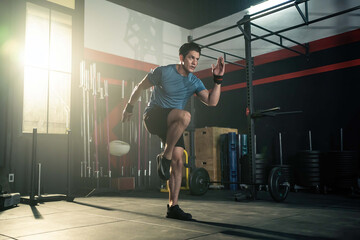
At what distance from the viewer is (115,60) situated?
6.36m

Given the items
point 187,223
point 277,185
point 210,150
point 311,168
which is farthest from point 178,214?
point 210,150

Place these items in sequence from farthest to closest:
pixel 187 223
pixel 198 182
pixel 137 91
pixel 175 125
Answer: pixel 198 182 < pixel 137 91 < pixel 175 125 < pixel 187 223

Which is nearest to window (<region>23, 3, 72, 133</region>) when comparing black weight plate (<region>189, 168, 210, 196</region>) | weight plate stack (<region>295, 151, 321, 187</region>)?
black weight plate (<region>189, 168, 210, 196</region>)

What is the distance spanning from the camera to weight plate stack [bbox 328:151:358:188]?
4641 millimetres

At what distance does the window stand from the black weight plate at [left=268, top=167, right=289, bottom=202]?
3.43 m

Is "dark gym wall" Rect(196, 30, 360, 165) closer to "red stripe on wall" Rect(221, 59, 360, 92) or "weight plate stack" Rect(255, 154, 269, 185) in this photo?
"red stripe on wall" Rect(221, 59, 360, 92)

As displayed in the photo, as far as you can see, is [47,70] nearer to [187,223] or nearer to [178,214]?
[178,214]

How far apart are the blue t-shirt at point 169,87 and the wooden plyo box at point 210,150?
354cm

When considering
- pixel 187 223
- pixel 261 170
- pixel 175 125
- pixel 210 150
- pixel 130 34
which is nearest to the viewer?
pixel 187 223

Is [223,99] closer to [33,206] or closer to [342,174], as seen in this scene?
[342,174]

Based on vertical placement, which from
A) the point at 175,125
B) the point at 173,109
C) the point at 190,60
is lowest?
the point at 175,125

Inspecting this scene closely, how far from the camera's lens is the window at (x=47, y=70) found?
16.3 ft

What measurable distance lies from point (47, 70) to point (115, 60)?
5.01 ft

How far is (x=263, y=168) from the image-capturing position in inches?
163
